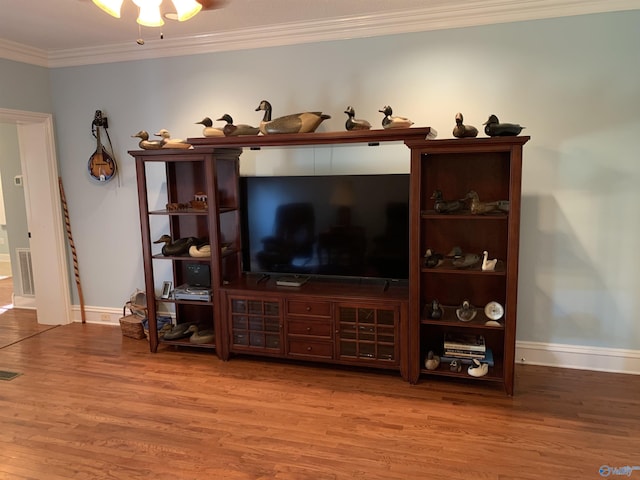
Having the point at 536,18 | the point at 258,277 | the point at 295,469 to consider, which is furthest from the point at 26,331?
the point at 536,18

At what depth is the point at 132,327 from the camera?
4.15 m

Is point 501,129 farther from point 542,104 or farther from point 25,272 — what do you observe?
point 25,272

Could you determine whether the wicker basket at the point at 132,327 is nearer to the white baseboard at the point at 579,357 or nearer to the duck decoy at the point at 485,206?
the duck decoy at the point at 485,206

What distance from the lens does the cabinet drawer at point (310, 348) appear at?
11.1 ft

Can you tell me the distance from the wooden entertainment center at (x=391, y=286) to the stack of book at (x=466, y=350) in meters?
0.07

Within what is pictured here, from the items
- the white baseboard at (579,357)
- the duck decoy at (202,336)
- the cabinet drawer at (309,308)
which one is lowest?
the white baseboard at (579,357)

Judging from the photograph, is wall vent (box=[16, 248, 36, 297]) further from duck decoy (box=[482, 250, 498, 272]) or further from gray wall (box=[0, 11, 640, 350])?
duck decoy (box=[482, 250, 498, 272])

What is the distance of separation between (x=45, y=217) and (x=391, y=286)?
132 inches

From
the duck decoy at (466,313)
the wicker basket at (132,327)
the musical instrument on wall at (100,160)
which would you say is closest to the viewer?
the duck decoy at (466,313)

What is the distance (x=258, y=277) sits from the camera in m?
3.89

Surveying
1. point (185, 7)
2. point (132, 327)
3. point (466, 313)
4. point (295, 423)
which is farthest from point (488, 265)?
point (132, 327)

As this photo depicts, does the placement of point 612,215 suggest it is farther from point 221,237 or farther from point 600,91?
point 221,237

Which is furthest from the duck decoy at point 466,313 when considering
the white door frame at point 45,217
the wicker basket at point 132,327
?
the white door frame at point 45,217

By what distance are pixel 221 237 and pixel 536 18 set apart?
2.84 m
